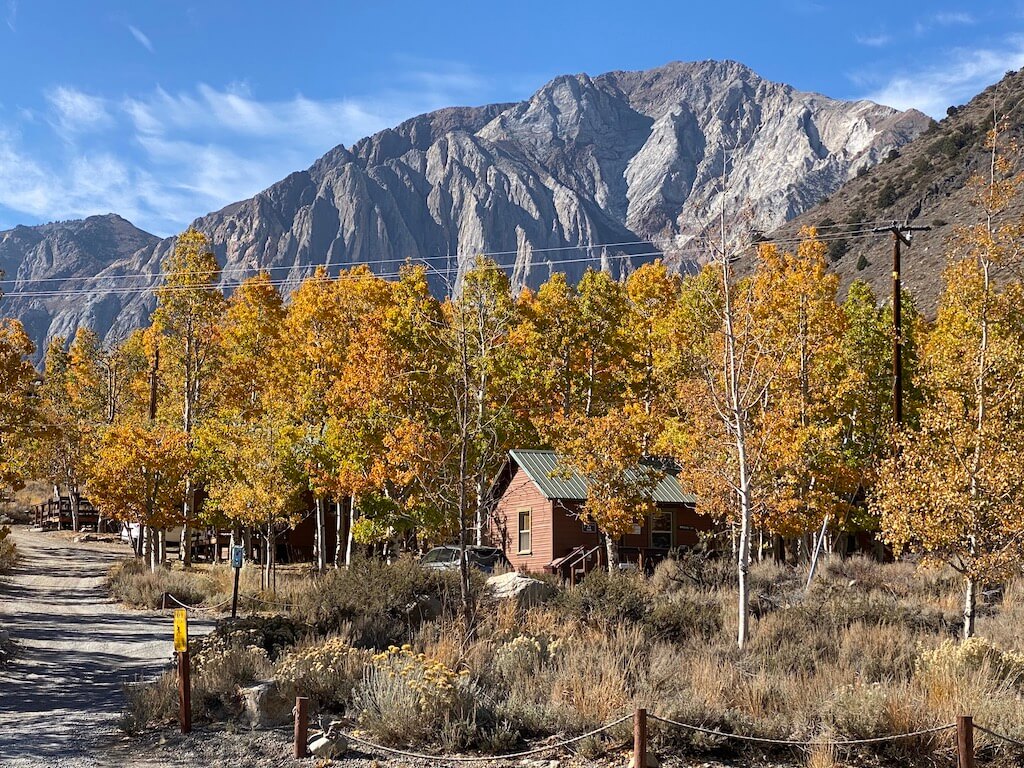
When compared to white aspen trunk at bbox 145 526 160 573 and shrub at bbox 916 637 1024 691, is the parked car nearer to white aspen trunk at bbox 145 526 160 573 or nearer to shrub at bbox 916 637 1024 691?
white aspen trunk at bbox 145 526 160 573

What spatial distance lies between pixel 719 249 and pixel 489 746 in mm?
10881

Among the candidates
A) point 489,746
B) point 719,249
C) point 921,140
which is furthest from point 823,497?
point 921,140

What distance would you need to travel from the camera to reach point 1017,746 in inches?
382

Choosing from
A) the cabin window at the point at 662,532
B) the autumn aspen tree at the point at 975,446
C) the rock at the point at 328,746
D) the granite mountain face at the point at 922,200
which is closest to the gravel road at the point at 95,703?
the rock at the point at 328,746

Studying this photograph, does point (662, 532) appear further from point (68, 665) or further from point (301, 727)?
point (301, 727)

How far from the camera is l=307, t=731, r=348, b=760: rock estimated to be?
10.0 metres

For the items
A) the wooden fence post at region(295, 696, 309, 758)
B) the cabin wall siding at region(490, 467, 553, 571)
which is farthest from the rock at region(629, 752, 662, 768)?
the cabin wall siding at region(490, 467, 553, 571)

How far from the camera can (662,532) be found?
3603 centimetres

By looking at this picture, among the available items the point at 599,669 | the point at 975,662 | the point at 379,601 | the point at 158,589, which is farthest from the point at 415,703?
the point at 158,589

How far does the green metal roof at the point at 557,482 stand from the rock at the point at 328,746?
69.6ft

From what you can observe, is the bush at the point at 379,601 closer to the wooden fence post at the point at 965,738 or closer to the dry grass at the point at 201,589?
the dry grass at the point at 201,589

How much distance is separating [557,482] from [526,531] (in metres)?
3.37

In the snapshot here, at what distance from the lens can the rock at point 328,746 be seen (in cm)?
1002

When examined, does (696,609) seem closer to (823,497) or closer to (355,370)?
(823,497)
